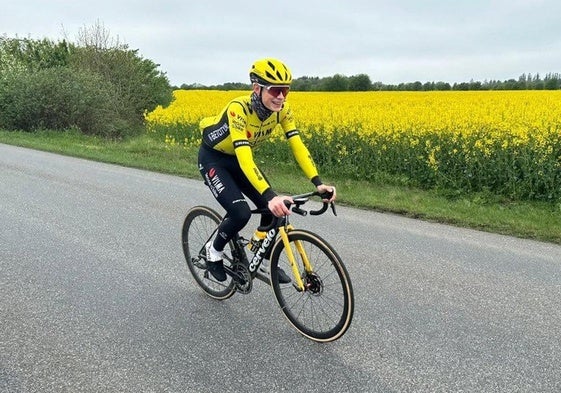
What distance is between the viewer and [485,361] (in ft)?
11.4

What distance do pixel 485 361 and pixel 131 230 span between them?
4716 millimetres

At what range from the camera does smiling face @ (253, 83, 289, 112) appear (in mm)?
3613

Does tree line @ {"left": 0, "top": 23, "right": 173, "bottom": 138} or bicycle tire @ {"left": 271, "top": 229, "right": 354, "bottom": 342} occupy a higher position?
tree line @ {"left": 0, "top": 23, "right": 173, "bottom": 138}

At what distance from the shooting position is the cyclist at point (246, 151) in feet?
11.8

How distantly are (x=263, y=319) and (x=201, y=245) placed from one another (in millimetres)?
1118

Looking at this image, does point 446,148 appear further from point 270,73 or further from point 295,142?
point 270,73

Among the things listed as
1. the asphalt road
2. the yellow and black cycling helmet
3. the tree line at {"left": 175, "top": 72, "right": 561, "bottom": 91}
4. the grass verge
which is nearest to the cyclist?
the yellow and black cycling helmet

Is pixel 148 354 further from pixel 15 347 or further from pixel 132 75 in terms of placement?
pixel 132 75

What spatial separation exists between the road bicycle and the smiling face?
0.71 m

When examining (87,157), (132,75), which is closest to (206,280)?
(87,157)

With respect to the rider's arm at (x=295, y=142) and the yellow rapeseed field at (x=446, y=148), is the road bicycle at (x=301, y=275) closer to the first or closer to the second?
the rider's arm at (x=295, y=142)

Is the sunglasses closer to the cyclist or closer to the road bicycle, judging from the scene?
the cyclist

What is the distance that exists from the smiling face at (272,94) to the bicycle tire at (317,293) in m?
0.94

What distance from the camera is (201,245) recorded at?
488 centimetres
